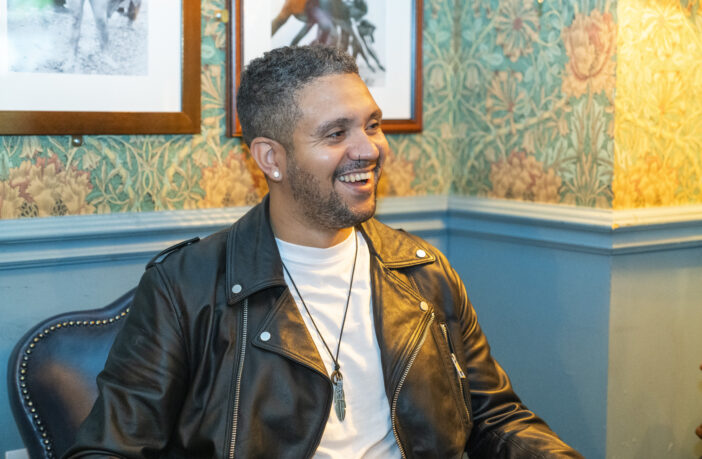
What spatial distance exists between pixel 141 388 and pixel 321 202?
517 mm

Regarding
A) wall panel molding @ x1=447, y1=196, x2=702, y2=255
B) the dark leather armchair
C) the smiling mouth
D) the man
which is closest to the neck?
the man

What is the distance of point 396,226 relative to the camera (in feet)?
8.52

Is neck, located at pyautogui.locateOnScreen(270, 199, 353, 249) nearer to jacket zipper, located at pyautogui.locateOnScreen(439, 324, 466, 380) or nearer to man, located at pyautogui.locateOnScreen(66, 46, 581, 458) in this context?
man, located at pyautogui.locateOnScreen(66, 46, 581, 458)

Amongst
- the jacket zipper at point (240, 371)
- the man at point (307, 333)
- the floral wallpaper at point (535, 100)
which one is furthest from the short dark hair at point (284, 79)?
the floral wallpaper at point (535, 100)

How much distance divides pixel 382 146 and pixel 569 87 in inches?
32.0

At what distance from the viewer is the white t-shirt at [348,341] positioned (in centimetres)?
163

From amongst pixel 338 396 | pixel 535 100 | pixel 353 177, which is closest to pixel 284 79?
pixel 353 177

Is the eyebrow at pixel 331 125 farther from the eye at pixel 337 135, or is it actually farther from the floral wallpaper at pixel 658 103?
the floral wallpaper at pixel 658 103

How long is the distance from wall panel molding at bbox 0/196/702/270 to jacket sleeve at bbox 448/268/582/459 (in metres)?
0.57

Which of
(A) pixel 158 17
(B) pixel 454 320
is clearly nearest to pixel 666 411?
(B) pixel 454 320

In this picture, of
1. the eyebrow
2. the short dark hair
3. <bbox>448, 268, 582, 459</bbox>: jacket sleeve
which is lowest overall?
<bbox>448, 268, 582, 459</bbox>: jacket sleeve

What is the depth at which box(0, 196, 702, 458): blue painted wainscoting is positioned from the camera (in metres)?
2.05

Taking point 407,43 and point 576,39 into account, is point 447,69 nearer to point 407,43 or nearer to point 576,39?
point 407,43

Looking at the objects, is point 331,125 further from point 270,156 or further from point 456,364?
point 456,364
